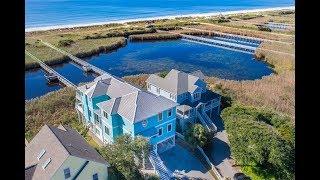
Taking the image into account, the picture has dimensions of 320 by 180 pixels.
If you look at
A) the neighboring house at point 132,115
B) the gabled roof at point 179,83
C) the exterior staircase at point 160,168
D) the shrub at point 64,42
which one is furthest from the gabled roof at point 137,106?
the shrub at point 64,42

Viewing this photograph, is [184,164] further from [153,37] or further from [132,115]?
[153,37]

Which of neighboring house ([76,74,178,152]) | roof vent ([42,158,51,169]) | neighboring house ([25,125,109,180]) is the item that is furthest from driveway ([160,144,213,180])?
roof vent ([42,158,51,169])

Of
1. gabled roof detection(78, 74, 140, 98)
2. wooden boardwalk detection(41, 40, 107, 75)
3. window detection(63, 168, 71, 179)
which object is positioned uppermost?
wooden boardwalk detection(41, 40, 107, 75)

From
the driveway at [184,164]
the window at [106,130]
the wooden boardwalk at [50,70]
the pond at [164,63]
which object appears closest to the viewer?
the driveway at [184,164]

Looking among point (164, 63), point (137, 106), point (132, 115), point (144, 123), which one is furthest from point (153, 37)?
point (132, 115)

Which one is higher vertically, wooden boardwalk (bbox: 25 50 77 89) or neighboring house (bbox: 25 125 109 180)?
wooden boardwalk (bbox: 25 50 77 89)

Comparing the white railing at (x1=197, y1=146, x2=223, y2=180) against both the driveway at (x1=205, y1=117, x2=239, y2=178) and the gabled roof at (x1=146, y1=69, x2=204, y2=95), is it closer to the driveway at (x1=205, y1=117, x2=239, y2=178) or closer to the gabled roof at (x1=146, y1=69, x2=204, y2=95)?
the driveway at (x1=205, y1=117, x2=239, y2=178)

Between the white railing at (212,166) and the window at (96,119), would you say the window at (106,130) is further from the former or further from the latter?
the white railing at (212,166)
